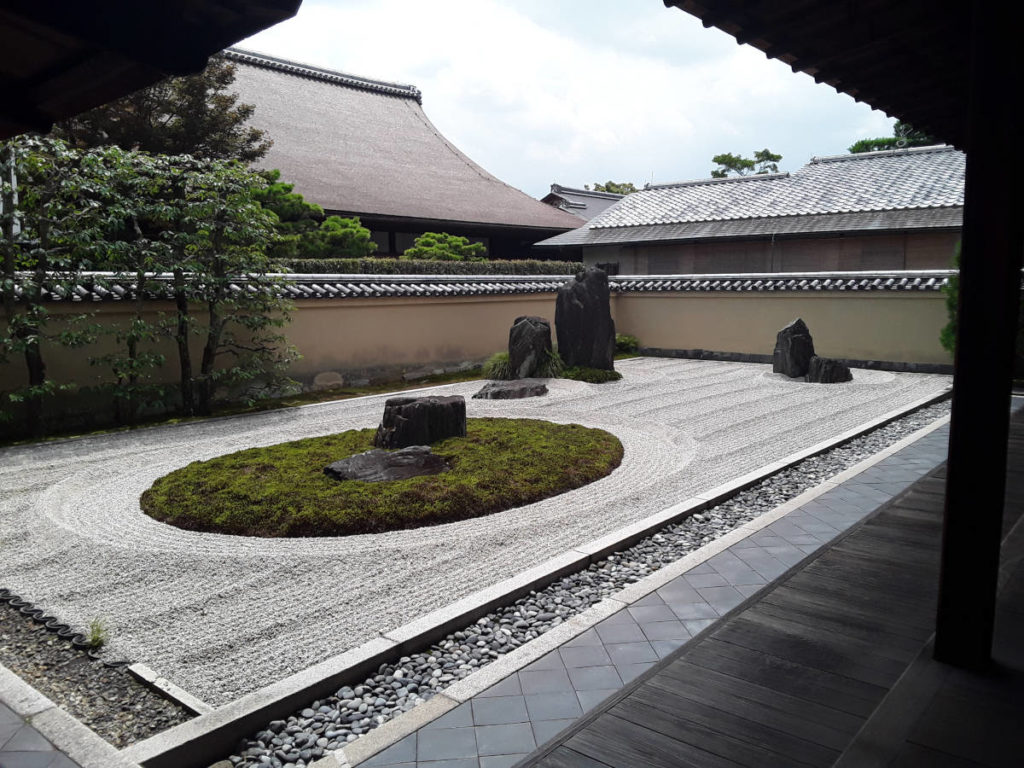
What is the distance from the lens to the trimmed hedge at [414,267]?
1245cm

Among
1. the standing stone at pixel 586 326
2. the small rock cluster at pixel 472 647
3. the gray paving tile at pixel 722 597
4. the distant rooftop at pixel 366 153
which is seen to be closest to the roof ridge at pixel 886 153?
the distant rooftop at pixel 366 153

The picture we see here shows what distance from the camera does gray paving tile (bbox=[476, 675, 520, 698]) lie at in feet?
9.22

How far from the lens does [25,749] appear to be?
8.14ft

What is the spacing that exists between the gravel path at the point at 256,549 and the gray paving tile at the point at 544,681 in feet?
2.59

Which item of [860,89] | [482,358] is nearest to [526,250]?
[482,358]

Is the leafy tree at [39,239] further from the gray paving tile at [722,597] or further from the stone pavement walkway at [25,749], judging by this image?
the gray paving tile at [722,597]

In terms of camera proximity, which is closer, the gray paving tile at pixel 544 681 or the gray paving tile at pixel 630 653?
the gray paving tile at pixel 544 681

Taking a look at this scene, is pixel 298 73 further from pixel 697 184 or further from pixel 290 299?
pixel 290 299

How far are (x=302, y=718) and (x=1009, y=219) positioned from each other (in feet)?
9.79

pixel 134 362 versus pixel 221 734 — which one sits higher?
pixel 134 362

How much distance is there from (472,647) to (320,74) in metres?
23.2

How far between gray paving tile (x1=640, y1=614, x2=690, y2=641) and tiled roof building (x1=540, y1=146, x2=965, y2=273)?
14.7m

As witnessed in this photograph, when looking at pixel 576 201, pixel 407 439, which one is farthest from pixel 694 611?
pixel 576 201

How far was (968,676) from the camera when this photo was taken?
2484 mm
